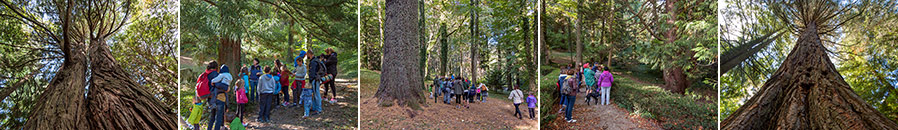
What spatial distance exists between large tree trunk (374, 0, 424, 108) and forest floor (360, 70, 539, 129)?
0.29 feet

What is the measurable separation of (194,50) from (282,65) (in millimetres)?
889

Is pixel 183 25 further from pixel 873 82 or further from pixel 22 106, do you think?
pixel 873 82

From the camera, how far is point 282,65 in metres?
3.54

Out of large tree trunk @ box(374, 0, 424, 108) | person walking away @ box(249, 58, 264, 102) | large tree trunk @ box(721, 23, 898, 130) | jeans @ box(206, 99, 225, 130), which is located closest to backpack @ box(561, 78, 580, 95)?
large tree trunk @ box(374, 0, 424, 108)

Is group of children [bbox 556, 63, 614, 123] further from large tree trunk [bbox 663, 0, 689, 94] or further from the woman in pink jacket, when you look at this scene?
large tree trunk [bbox 663, 0, 689, 94]

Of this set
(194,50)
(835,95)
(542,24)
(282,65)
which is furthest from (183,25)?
(835,95)

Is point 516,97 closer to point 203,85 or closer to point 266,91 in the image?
point 266,91

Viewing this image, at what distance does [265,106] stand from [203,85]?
597mm

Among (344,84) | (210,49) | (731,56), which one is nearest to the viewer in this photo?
(210,49)

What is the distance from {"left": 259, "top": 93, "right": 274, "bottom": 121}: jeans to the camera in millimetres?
3605

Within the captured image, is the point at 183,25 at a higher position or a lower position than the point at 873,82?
higher

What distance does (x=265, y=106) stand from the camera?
11.9ft

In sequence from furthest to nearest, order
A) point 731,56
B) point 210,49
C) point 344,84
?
point 731,56
point 344,84
point 210,49

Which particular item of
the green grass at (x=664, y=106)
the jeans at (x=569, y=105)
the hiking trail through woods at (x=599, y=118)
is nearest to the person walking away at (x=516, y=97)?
the hiking trail through woods at (x=599, y=118)
